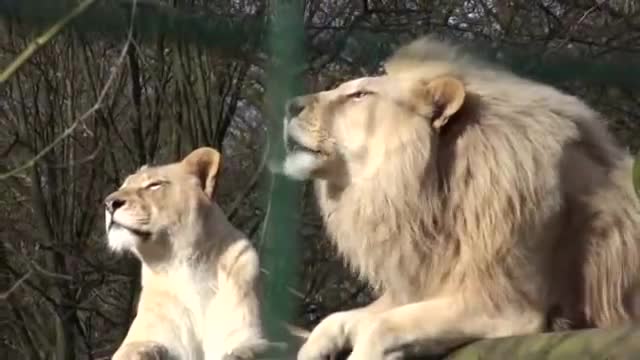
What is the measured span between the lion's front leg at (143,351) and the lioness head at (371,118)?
1.08 feet

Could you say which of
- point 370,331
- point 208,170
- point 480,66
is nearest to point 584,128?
point 480,66

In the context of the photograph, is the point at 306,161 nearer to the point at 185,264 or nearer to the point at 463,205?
the point at 463,205

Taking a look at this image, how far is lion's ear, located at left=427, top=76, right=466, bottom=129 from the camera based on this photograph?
1.71 metres

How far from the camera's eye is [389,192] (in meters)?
1.74

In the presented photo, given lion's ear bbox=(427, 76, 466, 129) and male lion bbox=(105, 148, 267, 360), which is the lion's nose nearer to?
male lion bbox=(105, 148, 267, 360)

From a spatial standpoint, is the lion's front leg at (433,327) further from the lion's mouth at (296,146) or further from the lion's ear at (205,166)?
the lion's ear at (205,166)

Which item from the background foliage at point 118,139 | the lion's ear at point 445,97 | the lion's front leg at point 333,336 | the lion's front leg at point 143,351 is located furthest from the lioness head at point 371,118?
the background foliage at point 118,139

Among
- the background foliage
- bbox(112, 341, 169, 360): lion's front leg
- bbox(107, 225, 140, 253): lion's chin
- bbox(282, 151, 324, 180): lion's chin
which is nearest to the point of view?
bbox(282, 151, 324, 180): lion's chin

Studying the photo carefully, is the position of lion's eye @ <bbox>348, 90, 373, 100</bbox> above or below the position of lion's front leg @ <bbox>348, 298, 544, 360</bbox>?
above

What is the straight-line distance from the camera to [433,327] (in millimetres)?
1618

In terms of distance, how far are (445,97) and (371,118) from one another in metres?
0.09

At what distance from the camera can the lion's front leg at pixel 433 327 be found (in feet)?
5.27

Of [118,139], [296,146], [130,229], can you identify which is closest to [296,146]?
[296,146]

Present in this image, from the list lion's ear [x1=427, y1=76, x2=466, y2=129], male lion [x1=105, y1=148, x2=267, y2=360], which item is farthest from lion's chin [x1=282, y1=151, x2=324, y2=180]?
male lion [x1=105, y1=148, x2=267, y2=360]
